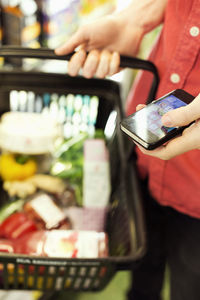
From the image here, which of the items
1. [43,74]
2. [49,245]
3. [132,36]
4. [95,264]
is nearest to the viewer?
[95,264]

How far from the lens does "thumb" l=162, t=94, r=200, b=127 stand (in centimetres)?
52

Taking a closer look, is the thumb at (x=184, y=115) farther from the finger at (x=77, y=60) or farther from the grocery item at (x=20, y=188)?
the grocery item at (x=20, y=188)

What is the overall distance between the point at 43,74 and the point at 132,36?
0.30 m

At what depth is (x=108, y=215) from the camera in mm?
1024

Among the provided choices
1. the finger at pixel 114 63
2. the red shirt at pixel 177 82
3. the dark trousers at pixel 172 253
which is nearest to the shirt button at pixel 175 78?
the red shirt at pixel 177 82

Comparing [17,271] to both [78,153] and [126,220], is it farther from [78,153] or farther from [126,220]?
[78,153]

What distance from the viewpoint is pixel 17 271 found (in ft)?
2.40

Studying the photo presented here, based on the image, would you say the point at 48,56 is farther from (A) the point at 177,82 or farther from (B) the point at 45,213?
(B) the point at 45,213

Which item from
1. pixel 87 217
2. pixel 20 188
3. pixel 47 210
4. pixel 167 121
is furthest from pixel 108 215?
pixel 167 121

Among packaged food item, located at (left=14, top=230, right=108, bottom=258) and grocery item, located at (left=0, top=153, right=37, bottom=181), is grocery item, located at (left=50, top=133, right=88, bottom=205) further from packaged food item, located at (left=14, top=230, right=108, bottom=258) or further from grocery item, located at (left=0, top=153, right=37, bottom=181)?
packaged food item, located at (left=14, top=230, right=108, bottom=258)

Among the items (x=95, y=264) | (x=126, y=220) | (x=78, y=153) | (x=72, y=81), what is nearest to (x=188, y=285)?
(x=126, y=220)

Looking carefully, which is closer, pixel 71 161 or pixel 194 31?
pixel 194 31

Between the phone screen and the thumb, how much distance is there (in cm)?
4

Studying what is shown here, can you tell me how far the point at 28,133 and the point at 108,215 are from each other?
0.37 meters
